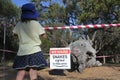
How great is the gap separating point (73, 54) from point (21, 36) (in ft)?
27.4

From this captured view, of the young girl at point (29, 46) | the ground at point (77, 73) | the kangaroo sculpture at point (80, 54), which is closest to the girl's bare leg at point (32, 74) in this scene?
the young girl at point (29, 46)

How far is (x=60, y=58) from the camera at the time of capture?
483 inches

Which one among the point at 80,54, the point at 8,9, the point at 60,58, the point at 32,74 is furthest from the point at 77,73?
the point at 8,9

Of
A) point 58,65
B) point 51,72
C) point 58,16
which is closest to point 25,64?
point 58,65

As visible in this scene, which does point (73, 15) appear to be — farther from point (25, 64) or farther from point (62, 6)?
point (25, 64)

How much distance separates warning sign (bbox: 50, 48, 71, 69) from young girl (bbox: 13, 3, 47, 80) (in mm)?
5973

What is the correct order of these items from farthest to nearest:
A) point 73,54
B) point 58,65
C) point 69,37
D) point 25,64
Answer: point 69,37, point 73,54, point 58,65, point 25,64

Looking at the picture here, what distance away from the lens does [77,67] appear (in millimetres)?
14578

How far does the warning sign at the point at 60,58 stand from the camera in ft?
39.9

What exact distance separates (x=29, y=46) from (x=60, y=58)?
6.27 metres

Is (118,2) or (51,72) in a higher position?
(118,2)

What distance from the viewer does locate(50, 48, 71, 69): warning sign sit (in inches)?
479

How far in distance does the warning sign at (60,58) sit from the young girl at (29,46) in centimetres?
597

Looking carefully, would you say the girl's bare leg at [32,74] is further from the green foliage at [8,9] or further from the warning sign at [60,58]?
the green foliage at [8,9]
